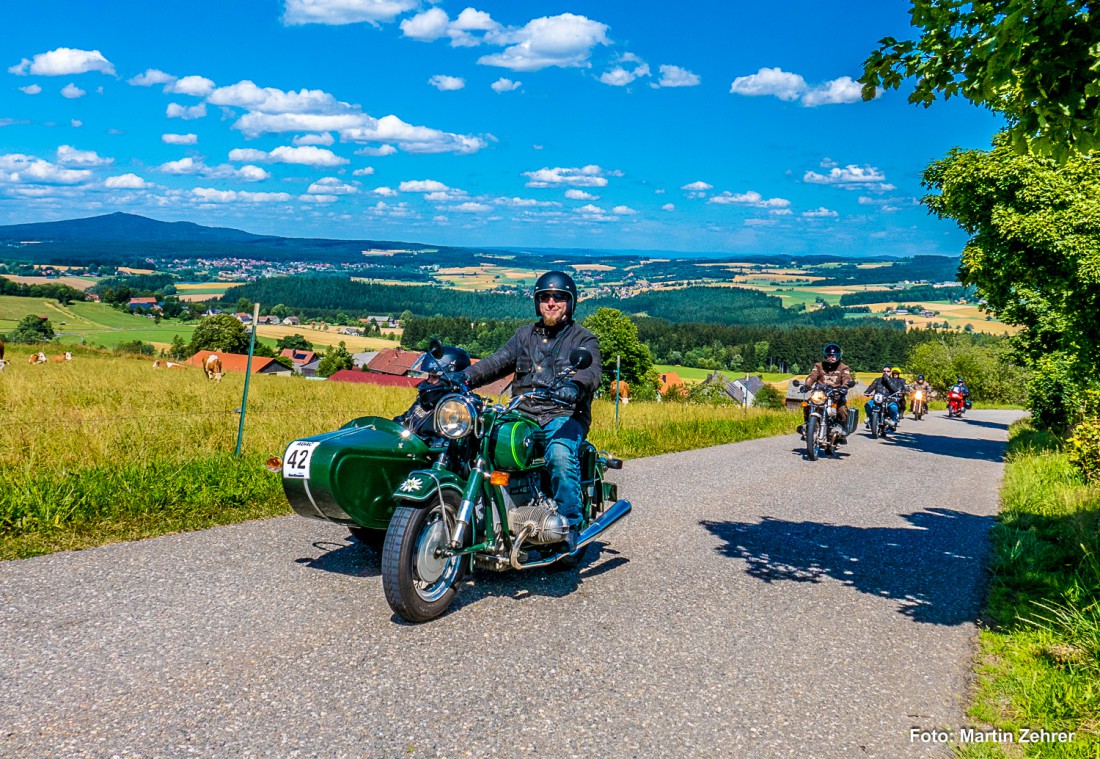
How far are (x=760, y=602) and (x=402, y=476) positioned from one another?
7.94 ft

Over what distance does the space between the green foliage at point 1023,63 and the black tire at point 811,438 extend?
880 cm

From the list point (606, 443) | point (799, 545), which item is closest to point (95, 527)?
point (799, 545)

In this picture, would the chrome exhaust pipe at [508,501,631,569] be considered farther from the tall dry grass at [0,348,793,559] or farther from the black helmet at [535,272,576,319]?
the tall dry grass at [0,348,793,559]

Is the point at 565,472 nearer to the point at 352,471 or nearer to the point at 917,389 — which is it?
the point at 352,471

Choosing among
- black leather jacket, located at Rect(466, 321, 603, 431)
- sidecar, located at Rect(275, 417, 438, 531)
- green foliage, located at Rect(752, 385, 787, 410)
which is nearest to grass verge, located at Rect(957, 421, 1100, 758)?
black leather jacket, located at Rect(466, 321, 603, 431)

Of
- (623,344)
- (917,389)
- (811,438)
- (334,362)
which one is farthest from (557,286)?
(334,362)

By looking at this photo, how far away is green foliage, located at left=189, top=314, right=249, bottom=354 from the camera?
4972cm

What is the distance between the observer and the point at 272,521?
21.6 feet

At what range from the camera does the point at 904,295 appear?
172 meters

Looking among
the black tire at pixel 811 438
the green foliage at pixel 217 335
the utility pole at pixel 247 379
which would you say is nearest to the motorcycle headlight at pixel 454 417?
the utility pole at pixel 247 379

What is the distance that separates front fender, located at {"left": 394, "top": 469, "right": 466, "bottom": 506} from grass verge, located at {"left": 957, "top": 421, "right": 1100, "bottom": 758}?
8.89 feet

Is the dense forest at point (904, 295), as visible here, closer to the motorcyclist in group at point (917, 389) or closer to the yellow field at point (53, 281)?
the yellow field at point (53, 281)

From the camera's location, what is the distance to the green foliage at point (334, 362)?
62.9m

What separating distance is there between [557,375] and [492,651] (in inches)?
67.8
